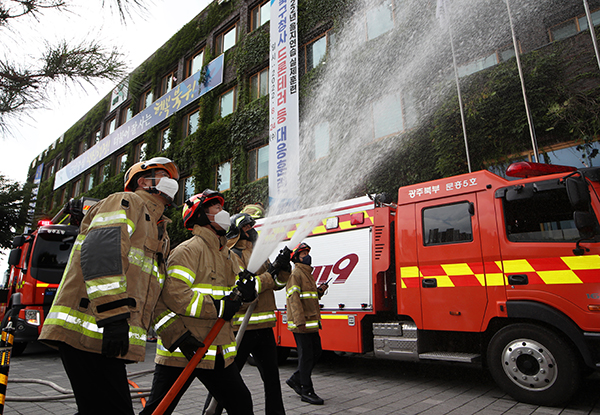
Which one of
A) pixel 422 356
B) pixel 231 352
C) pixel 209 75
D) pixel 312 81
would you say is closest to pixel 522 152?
pixel 422 356

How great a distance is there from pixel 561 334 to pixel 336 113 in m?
9.28

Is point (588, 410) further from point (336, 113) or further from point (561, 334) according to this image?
point (336, 113)

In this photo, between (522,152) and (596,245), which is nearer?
(596,245)

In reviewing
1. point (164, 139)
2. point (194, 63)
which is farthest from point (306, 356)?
point (194, 63)

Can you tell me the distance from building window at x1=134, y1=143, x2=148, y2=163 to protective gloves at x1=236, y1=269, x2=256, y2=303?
22.3 meters

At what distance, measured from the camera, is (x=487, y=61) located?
951 cm

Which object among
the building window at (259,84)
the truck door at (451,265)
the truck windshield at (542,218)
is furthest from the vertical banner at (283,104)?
the truck windshield at (542,218)

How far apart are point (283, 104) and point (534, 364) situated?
10.9 metres

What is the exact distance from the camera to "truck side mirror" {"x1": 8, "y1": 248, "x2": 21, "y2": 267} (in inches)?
369

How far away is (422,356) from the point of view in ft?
17.5

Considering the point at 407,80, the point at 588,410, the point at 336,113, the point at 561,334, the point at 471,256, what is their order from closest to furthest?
1. the point at 588,410
2. the point at 561,334
3. the point at 471,256
4. the point at 407,80
5. the point at 336,113

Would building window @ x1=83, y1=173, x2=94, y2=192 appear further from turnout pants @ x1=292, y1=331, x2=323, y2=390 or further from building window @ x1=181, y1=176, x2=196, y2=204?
turnout pants @ x1=292, y1=331, x2=323, y2=390

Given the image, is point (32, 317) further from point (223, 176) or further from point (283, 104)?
point (223, 176)

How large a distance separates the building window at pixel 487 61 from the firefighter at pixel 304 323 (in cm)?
726
